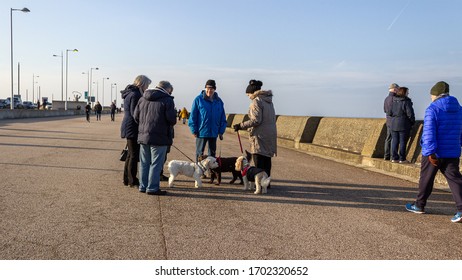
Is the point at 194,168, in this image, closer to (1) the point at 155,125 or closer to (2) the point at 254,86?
(1) the point at 155,125

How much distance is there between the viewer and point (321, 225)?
5.55 meters

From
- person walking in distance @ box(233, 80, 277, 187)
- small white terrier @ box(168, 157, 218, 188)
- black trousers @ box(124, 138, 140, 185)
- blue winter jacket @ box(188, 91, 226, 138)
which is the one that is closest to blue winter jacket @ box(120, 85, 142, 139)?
black trousers @ box(124, 138, 140, 185)

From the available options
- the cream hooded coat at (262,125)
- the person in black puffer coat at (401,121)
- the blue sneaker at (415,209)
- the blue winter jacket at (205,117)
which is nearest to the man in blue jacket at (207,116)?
the blue winter jacket at (205,117)

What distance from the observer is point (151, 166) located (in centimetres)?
725

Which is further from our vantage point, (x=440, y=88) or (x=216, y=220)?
(x=440, y=88)

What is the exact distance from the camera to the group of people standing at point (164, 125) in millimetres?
7184

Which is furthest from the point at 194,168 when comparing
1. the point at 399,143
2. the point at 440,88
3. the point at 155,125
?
the point at 399,143

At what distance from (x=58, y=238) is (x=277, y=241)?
2311 mm

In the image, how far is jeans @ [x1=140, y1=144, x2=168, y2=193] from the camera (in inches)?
283

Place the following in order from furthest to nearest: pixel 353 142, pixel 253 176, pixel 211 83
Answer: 1. pixel 353 142
2. pixel 211 83
3. pixel 253 176

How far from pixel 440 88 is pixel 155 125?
4207mm

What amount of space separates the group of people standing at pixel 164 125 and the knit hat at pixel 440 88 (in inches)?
108

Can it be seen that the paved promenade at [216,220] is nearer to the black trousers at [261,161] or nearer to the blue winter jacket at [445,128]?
the black trousers at [261,161]

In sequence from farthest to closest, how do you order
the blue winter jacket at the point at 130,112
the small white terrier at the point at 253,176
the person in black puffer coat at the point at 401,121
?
the person in black puffer coat at the point at 401,121, the blue winter jacket at the point at 130,112, the small white terrier at the point at 253,176
